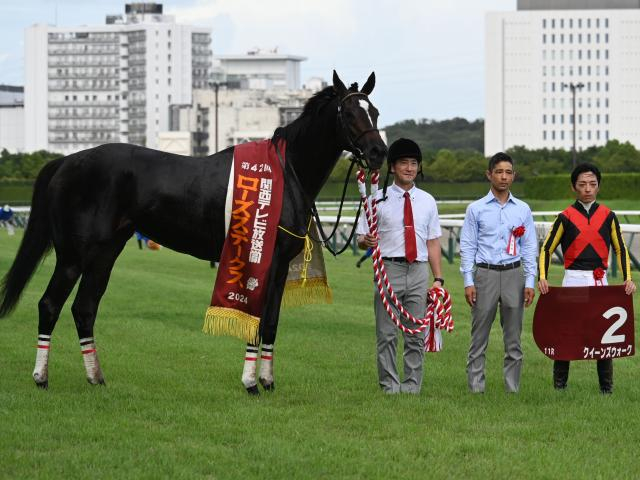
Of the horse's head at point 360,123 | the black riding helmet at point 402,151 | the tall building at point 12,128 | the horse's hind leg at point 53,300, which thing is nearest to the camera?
the horse's head at point 360,123

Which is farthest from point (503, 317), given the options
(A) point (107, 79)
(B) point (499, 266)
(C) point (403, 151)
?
(A) point (107, 79)

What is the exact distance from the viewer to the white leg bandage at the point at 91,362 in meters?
8.09

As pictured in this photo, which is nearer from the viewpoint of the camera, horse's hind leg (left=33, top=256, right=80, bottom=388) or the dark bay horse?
the dark bay horse

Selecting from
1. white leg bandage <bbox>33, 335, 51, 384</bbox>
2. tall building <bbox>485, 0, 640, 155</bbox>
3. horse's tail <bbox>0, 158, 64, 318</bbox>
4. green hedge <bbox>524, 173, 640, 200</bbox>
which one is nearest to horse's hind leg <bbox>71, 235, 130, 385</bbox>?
white leg bandage <bbox>33, 335, 51, 384</bbox>

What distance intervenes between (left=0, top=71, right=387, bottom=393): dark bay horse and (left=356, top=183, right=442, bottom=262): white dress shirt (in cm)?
Result: 44

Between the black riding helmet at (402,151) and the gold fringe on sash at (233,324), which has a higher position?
the black riding helmet at (402,151)

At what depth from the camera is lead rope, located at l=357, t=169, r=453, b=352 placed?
7793 millimetres

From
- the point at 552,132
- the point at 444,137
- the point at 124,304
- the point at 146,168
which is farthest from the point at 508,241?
the point at 444,137

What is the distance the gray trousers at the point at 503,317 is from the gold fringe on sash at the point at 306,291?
1.09 meters

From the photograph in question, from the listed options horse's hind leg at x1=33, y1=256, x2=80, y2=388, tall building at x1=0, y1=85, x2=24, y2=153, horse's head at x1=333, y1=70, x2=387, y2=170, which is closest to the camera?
horse's head at x1=333, y1=70, x2=387, y2=170

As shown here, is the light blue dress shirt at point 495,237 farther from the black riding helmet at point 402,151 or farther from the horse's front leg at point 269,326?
the horse's front leg at point 269,326

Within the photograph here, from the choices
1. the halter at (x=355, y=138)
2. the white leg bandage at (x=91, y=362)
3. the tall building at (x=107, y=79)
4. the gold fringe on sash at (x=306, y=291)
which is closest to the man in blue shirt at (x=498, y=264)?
the halter at (x=355, y=138)

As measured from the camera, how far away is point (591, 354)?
7.92m

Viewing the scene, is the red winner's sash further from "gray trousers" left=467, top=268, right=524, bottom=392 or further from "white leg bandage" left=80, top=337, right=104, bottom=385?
"gray trousers" left=467, top=268, right=524, bottom=392
